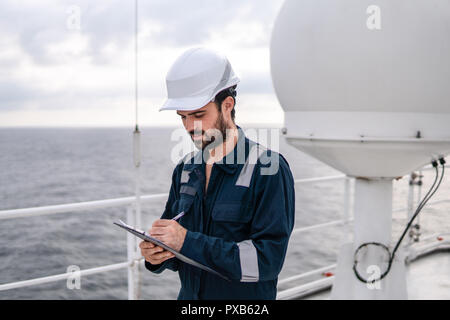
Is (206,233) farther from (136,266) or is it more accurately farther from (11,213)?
(136,266)

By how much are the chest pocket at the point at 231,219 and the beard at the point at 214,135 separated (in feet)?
0.60

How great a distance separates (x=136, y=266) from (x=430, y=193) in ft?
6.06

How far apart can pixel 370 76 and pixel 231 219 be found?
1.23 metres

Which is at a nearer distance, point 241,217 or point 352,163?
point 241,217

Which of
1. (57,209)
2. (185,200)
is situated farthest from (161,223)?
(57,209)

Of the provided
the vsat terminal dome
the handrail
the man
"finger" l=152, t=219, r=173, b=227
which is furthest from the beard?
the handrail

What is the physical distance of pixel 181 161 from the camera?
1.44 meters

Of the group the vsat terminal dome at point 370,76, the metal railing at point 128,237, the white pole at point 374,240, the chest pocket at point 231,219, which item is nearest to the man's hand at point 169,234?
the chest pocket at point 231,219

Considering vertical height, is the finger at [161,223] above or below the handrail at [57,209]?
above

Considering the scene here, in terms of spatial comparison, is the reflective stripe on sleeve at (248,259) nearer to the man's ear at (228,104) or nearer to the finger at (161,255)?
the finger at (161,255)

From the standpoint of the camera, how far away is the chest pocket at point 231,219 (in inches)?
47.3

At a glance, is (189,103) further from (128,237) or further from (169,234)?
(128,237)
